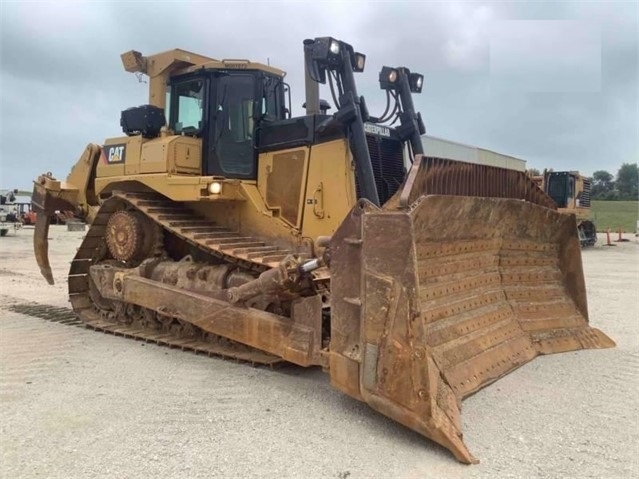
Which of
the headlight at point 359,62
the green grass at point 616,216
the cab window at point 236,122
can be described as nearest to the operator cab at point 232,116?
the cab window at point 236,122

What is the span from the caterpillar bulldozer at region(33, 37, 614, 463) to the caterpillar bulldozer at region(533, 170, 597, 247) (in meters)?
16.7

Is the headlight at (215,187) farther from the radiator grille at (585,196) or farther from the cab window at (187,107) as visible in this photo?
the radiator grille at (585,196)

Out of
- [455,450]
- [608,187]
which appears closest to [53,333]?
[455,450]

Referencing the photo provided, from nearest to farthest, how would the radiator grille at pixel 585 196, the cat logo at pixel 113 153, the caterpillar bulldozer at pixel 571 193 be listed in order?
the cat logo at pixel 113 153, the caterpillar bulldozer at pixel 571 193, the radiator grille at pixel 585 196

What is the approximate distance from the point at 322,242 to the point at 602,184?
236 ft

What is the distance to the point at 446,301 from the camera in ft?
13.8

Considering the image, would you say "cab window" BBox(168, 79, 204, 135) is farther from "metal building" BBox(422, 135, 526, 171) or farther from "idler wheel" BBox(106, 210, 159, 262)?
"metal building" BBox(422, 135, 526, 171)

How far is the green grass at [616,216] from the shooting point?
3362cm

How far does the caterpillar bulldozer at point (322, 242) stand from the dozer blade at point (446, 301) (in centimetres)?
1

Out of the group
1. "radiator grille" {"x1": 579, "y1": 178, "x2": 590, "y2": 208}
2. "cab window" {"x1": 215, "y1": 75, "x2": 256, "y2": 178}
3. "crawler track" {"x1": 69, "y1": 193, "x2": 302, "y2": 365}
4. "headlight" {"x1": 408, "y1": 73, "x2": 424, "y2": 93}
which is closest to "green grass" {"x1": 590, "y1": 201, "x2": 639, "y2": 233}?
"radiator grille" {"x1": 579, "y1": 178, "x2": 590, "y2": 208}

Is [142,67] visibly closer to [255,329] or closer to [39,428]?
[255,329]

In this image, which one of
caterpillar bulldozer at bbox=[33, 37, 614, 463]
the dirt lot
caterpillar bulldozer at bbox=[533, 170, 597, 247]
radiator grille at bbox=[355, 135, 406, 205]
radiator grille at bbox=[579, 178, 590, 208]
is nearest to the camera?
the dirt lot

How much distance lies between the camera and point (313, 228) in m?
5.39

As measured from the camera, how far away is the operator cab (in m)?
5.93
